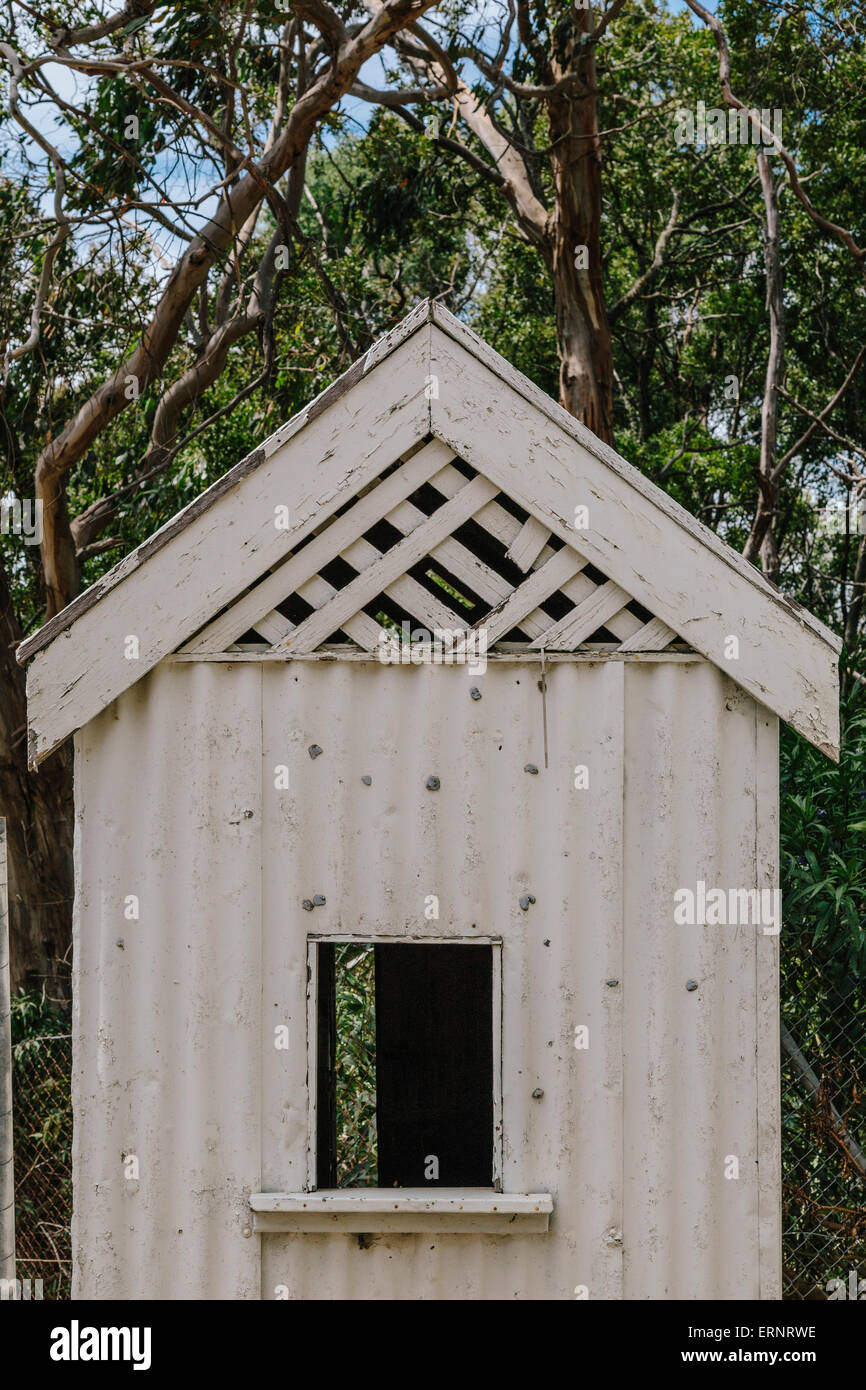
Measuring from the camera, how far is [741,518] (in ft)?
60.3

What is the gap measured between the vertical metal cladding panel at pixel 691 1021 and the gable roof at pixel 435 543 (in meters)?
0.21

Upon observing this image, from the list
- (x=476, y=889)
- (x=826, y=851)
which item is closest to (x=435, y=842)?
(x=476, y=889)

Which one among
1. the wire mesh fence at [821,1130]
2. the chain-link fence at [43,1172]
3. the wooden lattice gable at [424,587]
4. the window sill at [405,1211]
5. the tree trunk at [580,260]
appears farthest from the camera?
the tree trunk at [580,260]

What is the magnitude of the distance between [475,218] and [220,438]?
6443 millimetres

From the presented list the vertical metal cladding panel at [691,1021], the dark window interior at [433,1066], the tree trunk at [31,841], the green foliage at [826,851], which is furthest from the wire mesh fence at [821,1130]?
the tree trunk at [31,841]

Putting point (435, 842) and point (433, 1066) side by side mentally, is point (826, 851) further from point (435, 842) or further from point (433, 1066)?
point (435, 842)

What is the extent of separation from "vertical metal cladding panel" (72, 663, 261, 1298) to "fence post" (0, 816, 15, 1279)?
243 mm

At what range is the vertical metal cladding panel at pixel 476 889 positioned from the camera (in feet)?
11.1

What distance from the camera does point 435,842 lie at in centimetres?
340

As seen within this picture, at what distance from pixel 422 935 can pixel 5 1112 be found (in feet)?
4.51

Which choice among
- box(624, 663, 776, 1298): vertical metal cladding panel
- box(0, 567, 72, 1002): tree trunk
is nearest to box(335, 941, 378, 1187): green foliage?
box(624, 663, 776, 1298): vertical metal cladding panel

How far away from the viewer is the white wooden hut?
3.36 metres

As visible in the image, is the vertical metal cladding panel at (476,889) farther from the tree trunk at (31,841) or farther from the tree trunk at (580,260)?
the tree trunk at (580,260)
